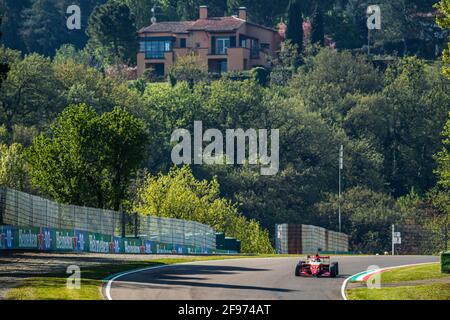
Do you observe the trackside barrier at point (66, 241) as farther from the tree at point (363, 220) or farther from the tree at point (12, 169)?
the tree at point (363, 220)

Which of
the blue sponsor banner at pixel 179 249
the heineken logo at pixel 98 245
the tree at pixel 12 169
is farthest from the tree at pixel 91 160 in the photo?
the heineken logo at pixel 98 245

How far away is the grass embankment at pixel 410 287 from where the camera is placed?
1811 inches

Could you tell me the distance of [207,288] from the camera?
1863 inches

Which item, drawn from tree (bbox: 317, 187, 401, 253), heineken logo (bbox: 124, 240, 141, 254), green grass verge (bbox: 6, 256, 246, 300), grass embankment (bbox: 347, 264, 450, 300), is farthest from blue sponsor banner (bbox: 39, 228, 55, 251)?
tree (bbox: 317, 187, 401, 253)

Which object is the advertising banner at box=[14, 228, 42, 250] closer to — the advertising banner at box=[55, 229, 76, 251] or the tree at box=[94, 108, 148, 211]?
the advertising banner at box=[55, 229, 76, 251]

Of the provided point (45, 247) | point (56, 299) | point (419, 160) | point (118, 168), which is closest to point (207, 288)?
point (56, 299)

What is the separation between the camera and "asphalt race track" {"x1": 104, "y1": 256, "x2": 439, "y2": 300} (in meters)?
44.8

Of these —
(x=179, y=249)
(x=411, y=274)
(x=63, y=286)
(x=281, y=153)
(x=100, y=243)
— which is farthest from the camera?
(x=281, y=153)

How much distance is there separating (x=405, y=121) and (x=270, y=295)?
151907 millimetres

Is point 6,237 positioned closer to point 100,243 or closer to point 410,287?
point 100,243

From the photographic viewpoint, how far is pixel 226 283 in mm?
49969

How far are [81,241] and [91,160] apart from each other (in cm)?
3085

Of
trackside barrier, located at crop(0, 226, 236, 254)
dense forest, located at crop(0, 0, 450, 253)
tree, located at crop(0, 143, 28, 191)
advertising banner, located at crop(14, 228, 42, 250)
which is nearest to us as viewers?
trackside barrier, located at crop(0, 226, 236, 254)

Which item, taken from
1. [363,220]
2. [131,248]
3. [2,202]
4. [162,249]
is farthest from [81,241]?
[363,220]
